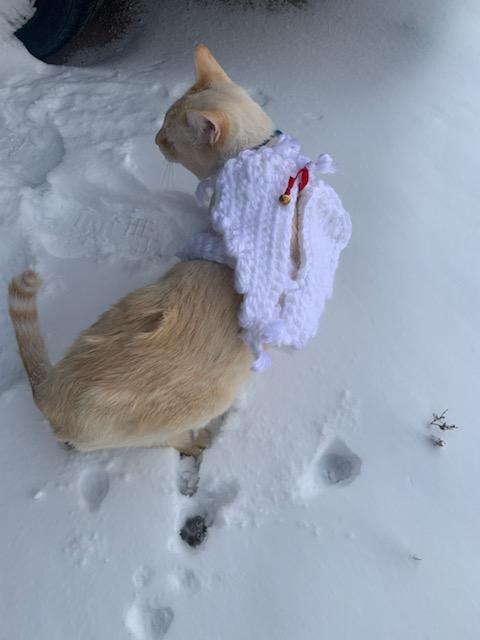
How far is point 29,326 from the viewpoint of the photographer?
130cm

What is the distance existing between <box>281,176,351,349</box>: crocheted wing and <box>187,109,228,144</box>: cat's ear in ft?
0.94

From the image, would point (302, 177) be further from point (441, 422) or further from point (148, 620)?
point (148, 620)

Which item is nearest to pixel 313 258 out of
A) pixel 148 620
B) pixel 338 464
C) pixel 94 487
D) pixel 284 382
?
pixel 284 382

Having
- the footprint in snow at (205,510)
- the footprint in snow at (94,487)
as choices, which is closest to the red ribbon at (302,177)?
the footprint in snow at (205,510)

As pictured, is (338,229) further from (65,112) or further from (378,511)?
(65,112)

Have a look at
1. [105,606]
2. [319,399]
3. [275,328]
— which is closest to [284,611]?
[105,606]

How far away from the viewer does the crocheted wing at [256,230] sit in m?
1.22

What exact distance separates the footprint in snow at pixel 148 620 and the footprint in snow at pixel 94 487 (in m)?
0.26

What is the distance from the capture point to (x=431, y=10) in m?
2.64

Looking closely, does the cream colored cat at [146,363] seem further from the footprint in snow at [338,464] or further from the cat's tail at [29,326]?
the footprint in snow at [338,464]

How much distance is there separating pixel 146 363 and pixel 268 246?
396 millimetres

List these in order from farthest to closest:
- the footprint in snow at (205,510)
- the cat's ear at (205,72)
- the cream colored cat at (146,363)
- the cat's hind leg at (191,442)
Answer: the cat's ear at (205,72) < the cat's hind leg at (191,442) < the footprint in snow at (205,510) < the cream colored cat at (146,363)

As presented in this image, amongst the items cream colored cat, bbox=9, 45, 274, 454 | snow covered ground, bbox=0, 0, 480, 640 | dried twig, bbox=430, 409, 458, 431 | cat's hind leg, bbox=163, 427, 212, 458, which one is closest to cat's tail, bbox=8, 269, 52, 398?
cream colored cat, bbox=9, 45, 274, 454

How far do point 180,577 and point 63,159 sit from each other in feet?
4.96
